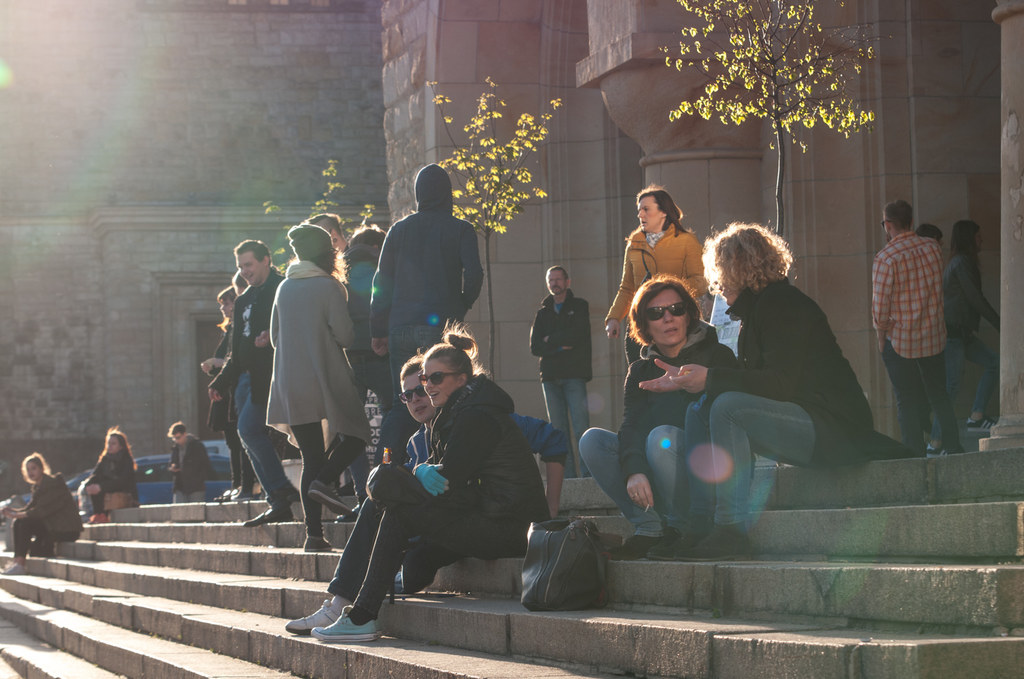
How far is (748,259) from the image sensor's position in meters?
5.75

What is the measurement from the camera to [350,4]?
3050 centimetres

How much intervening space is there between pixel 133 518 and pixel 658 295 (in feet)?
38.9

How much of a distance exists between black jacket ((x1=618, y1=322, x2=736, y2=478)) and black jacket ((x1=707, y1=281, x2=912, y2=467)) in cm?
27

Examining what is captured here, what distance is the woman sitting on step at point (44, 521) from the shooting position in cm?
1691

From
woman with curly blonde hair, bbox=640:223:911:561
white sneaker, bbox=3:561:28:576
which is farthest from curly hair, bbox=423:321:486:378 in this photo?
white sneaker, bbox=3:561:28:576

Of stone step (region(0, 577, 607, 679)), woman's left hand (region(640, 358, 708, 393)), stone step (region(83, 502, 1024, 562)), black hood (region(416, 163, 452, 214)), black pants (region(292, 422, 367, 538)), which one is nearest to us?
stone step (region(83, 502, 1024, 562))

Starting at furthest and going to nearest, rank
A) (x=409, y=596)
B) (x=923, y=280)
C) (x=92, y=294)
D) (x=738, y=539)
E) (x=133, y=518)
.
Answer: (x=92, y=294) → (x=133, y=518) → (x=923, y=280) → (x=409, y=596) → (x=738, y=539)

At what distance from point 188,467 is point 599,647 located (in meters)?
14.3

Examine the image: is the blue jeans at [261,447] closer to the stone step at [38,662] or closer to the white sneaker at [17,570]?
the stone step at [38,662]

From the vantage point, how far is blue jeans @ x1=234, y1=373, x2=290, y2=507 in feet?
30.8

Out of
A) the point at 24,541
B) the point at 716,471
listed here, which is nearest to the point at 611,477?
the point at 716,471

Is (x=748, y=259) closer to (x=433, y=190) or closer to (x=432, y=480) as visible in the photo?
(x=432, y=480)

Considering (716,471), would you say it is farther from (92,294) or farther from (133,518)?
(92,294)

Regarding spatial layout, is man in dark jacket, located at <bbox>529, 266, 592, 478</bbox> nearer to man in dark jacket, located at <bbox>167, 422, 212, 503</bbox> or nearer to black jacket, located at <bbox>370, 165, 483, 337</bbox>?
black jacket, located at <bbox>370, 165, 483, 337</bbox>
